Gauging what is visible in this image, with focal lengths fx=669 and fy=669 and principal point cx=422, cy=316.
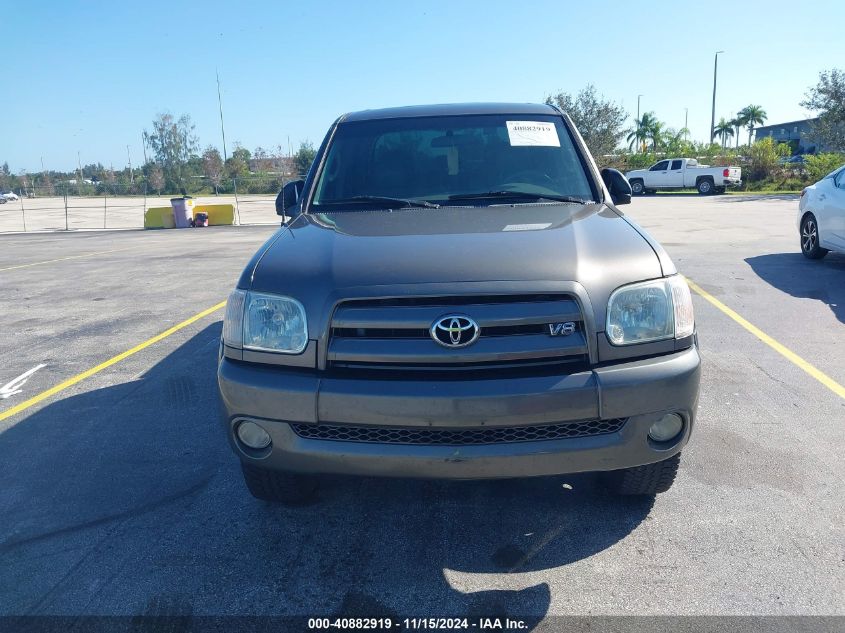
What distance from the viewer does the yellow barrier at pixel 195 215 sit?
24812 millimetres

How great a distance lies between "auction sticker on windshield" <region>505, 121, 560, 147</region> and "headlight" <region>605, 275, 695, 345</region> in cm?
164

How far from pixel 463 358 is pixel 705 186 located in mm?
34956

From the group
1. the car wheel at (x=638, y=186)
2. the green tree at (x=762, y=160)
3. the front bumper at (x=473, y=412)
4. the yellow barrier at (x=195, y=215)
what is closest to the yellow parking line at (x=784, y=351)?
the front bumper at (x=473, y=412)

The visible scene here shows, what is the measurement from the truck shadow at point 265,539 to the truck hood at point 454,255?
105 centimetres

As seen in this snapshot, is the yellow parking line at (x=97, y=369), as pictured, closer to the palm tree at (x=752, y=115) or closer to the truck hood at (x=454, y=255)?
the truck hood at (x=454, y=255)

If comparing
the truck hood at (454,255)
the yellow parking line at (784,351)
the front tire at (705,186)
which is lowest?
the yellow parking line at (784,351)

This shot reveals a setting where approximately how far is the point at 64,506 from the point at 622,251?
2.89 m

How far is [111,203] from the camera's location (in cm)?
4862

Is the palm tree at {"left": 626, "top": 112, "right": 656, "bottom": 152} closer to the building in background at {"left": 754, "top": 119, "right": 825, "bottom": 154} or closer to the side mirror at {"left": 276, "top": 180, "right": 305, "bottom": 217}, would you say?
the building in background at {"left": 754, "top": 119, "right": 825, "bottom": 154}

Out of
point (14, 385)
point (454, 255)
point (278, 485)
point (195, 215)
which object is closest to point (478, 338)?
point (454, 255)

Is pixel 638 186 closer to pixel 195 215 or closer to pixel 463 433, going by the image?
pixel 195 215

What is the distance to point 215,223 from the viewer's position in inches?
991

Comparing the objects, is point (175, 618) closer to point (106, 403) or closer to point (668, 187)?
point (106, 403)

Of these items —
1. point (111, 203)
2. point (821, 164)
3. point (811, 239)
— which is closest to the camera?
point (811, 239)
